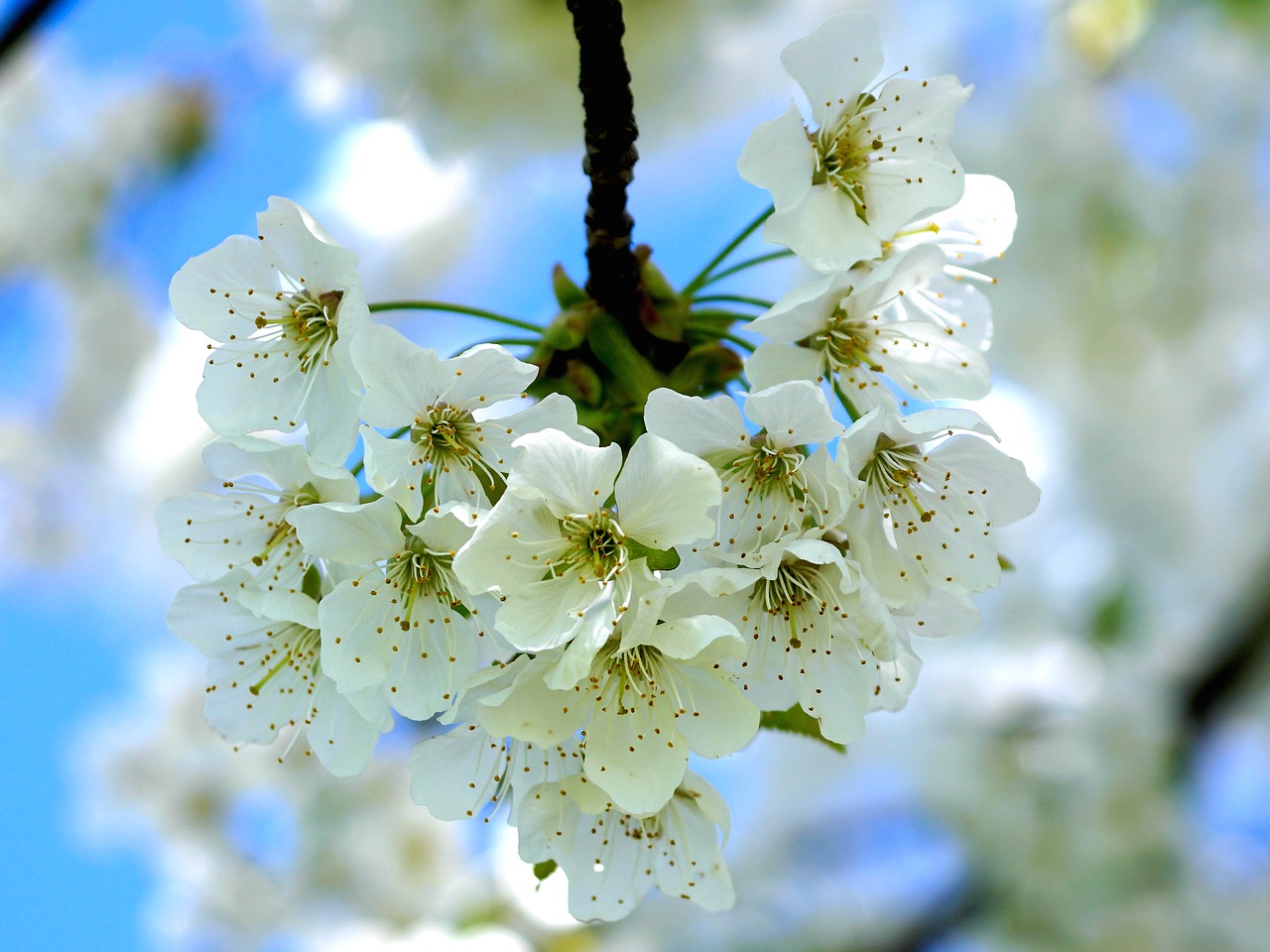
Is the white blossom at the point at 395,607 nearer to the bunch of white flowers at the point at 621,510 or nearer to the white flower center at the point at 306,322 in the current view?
the bunch of white flowers at the point at 621,510

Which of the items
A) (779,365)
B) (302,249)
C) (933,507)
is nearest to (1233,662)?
(933,507)

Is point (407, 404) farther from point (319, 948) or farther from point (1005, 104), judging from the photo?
point (319, 948)

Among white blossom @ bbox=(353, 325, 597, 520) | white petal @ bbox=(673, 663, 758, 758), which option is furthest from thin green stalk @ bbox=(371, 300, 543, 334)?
white petal @ bbox=(673, 663, 758, 758)

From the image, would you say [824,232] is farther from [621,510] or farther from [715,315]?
[621,510]

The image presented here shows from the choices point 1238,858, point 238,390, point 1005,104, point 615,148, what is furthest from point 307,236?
point 1238,858

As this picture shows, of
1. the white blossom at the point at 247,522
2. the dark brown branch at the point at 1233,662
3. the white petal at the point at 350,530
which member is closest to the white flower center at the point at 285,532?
the white blossom at the point at 247,522

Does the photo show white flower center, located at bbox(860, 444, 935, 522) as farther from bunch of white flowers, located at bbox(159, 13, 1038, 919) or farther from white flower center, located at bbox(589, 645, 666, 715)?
white flower center, located at bbox(589, 645, 666, 715)
